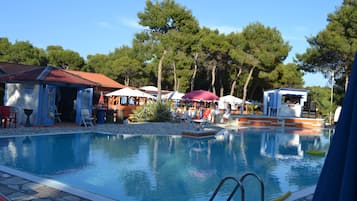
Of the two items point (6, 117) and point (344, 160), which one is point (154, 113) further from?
point (344, 160)

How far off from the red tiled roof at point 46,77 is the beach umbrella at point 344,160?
13.6 m

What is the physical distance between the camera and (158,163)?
8.66 meters

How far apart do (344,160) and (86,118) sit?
14.6 meters

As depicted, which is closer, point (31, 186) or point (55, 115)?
point (31, 186)

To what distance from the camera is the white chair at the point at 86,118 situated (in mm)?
14867

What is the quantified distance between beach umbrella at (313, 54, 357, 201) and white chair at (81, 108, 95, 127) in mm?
14380

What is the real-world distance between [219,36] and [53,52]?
1867 cm

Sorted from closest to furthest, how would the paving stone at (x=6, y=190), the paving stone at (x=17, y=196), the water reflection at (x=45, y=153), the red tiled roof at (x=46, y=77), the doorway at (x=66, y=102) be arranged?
the paving stone at (x=17, y=196), the paving stone at (x=6, y=190), the water reflection at (x=45, y=153), the red tiled roof at (x=46, y=77), the doorway at (x=66, y=102)

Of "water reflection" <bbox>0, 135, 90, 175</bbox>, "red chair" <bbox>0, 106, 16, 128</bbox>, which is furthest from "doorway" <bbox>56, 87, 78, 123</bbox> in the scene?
"water reflection" <bbox>0, 135, 90, 175</bbox>

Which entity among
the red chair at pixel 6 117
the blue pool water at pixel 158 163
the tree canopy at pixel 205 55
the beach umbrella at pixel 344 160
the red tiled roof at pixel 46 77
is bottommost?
the blue pool water at pixel 158 163

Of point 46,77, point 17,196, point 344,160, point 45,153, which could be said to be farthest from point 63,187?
point 46,77

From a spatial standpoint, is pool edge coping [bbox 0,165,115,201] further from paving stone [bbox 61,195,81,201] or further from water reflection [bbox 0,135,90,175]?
water reflection [bbox 0,135,90,175]

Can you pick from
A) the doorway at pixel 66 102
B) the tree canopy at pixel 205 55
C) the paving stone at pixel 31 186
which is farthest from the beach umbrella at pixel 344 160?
the tree canopy at pixel 205 55

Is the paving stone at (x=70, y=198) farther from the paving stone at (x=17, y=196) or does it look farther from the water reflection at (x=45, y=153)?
the water reflection at (x=45, y=153)
